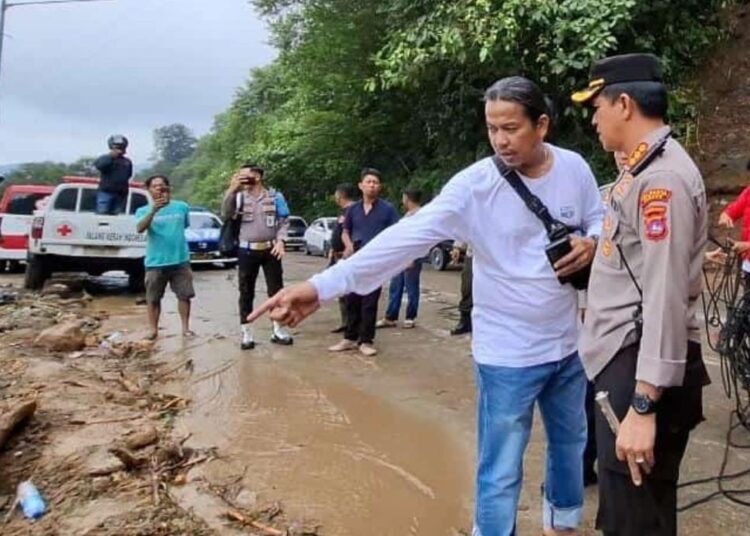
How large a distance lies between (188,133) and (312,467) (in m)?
114

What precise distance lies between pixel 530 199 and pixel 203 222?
1607 cm

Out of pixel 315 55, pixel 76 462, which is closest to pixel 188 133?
pixel 315 55

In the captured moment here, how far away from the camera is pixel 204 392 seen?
18.1 feet

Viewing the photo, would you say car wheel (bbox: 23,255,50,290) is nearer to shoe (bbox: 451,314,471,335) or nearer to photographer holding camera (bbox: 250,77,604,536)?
shoe (bbox: 451,314,471,335)

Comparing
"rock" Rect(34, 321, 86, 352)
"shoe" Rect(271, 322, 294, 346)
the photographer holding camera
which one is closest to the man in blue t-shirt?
"rock" Rect(34, 321, 86, 352)

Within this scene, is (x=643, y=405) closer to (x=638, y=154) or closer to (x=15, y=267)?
(x=638, y=154)

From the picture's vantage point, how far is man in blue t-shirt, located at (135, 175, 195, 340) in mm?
7250

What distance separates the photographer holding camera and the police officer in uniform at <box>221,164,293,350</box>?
14.9 feet

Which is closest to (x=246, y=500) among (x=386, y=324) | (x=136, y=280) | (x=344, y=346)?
(x=344, y=346)

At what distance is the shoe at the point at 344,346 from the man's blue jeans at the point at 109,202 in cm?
512

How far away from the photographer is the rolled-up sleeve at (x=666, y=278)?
176 centimetres

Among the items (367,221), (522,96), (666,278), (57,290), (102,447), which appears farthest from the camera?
(57,290)

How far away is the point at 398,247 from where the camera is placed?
2264 millimetres

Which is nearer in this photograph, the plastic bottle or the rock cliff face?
the plastic bottle
